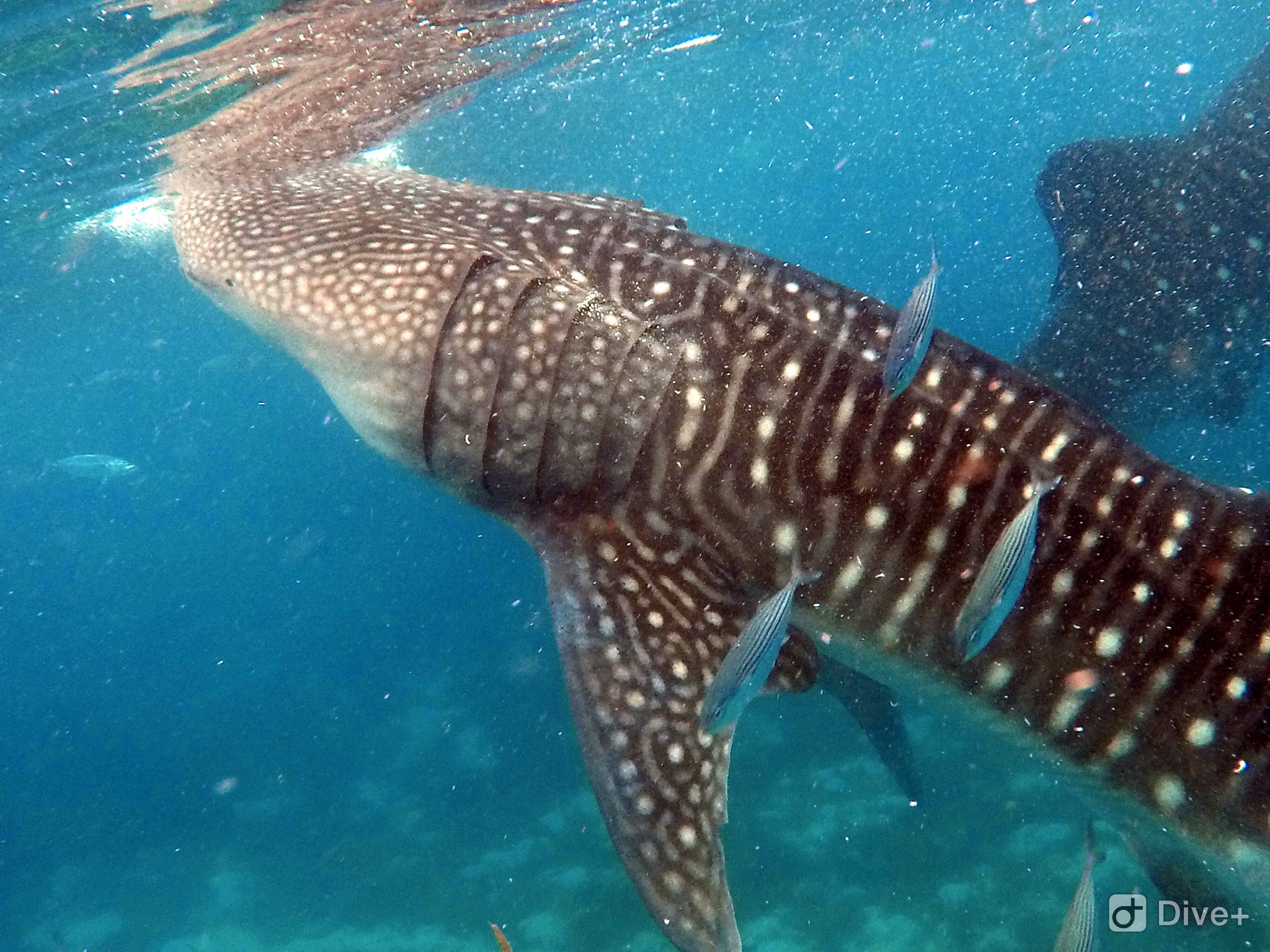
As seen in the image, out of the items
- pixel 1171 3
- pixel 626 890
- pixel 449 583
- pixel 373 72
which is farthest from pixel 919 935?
pixel 1171 3

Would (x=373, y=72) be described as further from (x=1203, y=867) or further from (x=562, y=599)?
(x=1203, y=867)

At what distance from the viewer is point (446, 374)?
3598mm

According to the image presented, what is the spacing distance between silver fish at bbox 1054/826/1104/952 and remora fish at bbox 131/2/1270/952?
2.31ft

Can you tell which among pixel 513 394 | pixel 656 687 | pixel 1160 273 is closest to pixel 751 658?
pixel 656 687

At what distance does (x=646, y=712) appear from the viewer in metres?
2.95

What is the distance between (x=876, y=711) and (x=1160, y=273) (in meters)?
6.57

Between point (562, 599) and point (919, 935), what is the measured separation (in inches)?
284

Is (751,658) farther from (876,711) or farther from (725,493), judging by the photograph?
(876,711)

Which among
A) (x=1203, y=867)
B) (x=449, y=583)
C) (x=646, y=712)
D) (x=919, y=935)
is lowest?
(x=449, y=583)

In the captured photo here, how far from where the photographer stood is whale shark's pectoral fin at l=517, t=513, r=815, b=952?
9.25 feet

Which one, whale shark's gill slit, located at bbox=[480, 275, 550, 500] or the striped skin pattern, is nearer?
the striped skin pattern

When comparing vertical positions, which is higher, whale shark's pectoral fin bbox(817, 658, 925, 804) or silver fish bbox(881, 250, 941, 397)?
silver fish bbox(881, 250, 941, 397)

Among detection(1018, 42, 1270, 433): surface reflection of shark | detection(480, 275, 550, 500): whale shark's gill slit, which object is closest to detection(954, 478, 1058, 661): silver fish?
detection(480, 275, 550, 500): whale shark's gill slit

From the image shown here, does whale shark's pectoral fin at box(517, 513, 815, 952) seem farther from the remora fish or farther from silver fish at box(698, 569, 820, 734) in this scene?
silver fish at box(698, 569, 820, 734)
